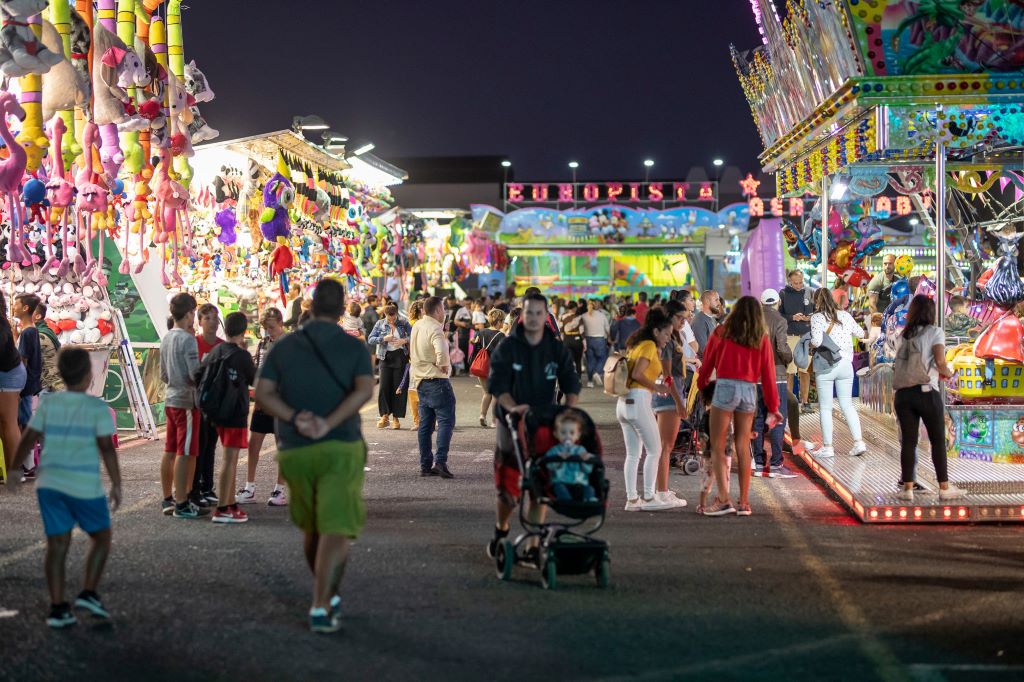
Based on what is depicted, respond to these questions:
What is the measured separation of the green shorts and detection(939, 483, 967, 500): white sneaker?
524 centimetres

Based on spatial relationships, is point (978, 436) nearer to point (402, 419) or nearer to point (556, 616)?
point (556, 616)

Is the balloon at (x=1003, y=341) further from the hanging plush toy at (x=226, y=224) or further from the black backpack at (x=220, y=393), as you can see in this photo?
the hanging plush toy at (x=226, y=224)

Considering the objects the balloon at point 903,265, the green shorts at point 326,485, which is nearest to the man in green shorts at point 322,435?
the green shorts at point 326,485

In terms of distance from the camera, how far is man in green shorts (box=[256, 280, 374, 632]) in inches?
223

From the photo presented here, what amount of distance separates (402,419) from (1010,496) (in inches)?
364

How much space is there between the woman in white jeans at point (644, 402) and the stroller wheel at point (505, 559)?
229cm

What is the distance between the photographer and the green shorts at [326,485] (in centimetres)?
567

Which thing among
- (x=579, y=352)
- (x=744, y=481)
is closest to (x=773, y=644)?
(x=744, y=481)

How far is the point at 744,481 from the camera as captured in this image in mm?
9125

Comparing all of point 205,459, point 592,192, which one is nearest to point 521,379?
point 205,459

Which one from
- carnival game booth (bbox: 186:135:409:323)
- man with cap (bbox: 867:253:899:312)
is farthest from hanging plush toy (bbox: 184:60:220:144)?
man with cap (bbox: 867:253:899:312)

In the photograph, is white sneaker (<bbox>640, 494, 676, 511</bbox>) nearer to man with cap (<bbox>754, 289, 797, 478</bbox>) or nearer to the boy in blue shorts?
man with cap (<bbox>754, 289, 797, 478</bbox>)

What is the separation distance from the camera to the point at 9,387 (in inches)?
393

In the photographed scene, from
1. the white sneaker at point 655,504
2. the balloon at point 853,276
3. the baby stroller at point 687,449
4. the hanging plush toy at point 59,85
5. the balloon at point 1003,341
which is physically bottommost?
the white sneaker at point 655,504
